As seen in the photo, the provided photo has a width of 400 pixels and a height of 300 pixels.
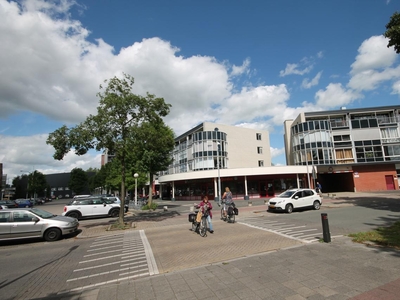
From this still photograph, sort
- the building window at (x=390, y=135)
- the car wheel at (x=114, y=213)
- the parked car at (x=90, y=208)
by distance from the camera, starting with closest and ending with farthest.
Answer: the parked car at (x=90, y=208) → the car wheel at (x=114, y=213) → the building window at (x=390, y=135)

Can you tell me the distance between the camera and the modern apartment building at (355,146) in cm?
3534

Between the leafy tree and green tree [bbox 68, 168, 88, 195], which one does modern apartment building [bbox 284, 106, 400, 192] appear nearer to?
green tree [bbox 68, 168, 88, 195]

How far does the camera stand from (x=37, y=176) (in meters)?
69.9

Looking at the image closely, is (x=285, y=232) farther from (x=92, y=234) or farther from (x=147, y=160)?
(x=147, y=160)

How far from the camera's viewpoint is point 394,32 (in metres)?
14.4

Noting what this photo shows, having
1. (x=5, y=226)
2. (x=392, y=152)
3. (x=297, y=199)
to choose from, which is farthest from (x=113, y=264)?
(x=392, y=152)

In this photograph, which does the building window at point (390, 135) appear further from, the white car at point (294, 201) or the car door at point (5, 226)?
the car door at point (5, 226)

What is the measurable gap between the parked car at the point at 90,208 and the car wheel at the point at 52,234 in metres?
7.55

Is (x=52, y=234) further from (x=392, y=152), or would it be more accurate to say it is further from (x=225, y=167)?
(x=392, y=152)

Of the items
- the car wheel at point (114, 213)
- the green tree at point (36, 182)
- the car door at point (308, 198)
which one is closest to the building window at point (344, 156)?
the car door at point (308, 198)

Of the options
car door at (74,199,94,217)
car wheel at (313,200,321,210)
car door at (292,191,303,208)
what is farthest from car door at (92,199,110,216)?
car wheel at (313,200,321,210)

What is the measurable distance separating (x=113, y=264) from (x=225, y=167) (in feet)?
116

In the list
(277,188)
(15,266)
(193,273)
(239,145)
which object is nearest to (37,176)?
(239,145)

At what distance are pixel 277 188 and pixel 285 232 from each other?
24389 mm
